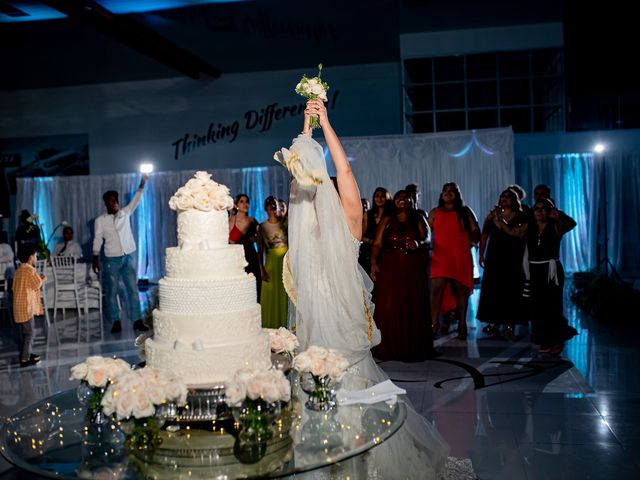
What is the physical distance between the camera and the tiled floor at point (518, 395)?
4.14 m

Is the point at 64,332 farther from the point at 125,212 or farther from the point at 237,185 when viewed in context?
the point at 237,185

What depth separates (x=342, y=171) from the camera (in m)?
3.70

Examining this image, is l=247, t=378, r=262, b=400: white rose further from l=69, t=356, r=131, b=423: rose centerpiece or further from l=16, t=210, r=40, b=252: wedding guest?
l=16, t=210, r=40, b=252: wedding guest

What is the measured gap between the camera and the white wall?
16250 millimetres

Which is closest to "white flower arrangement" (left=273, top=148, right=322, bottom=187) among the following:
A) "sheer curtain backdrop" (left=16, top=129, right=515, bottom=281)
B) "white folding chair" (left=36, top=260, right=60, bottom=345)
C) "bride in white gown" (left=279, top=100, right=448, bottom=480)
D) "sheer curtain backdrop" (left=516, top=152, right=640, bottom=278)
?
"bride in white gown" (left=279, top=100, right=448, bottom=480)

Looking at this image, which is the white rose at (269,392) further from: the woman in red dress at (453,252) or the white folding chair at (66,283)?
the white folding chair at (66,283)

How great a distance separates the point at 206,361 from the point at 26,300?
4948mm

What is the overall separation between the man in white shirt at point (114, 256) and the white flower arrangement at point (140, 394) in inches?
266

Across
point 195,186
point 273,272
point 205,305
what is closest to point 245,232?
point 273,272

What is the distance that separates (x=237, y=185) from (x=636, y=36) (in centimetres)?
853

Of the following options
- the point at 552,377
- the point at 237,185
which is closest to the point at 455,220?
the point at 552,377

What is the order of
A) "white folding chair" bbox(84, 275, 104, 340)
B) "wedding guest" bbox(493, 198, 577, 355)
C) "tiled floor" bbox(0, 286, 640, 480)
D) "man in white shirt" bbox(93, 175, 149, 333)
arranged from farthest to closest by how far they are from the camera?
1. "white folding chair" bbox(84, 275, 104, 340)
2. "man in white shirt" bbox(93, 175, 149, 333)
3. "wedding guest" bbox(493, 198, 577, 355)
4. "tiled floor" bbox(0, 286, 640, 480)

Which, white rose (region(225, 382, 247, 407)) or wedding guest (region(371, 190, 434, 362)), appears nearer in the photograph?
white rose (region(225, 382, 247, 407))

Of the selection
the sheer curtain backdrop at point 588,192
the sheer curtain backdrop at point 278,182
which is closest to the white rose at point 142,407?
the sheer curtain backdrop at point 278,182
